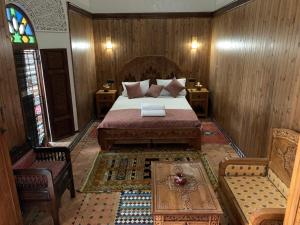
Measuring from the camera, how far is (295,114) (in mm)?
2533

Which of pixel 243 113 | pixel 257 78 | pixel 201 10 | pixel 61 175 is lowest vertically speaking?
pixel 61 175

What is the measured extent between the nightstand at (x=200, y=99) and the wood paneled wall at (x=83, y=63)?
2.58m

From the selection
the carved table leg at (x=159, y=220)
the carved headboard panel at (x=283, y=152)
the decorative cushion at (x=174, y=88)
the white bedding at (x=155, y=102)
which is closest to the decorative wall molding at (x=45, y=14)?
the white bedding at (x=155, y=102)

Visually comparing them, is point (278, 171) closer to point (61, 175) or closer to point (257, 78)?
point (257, 78)

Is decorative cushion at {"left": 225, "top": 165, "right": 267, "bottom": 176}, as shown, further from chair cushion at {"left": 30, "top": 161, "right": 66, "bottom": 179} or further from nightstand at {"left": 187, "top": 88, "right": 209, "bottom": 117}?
nightstand at {"left": 187, "top": 88, "right": 209, "bottom": 117}

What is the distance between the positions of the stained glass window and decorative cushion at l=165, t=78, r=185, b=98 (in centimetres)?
317

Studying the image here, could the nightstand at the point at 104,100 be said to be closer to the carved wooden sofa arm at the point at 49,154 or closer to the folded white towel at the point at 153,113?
the folded white towel at the point at 153,113

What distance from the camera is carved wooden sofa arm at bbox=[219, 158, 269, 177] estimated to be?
2.77m

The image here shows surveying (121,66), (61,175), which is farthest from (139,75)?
(61,175)

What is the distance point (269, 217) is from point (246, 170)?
1.02 m

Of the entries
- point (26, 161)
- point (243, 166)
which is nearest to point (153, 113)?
point (243, 166)

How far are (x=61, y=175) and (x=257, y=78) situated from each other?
3040 mm

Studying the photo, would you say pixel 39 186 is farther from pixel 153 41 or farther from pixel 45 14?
pixel 153 41

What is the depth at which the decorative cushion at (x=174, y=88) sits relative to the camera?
19.1 feet
